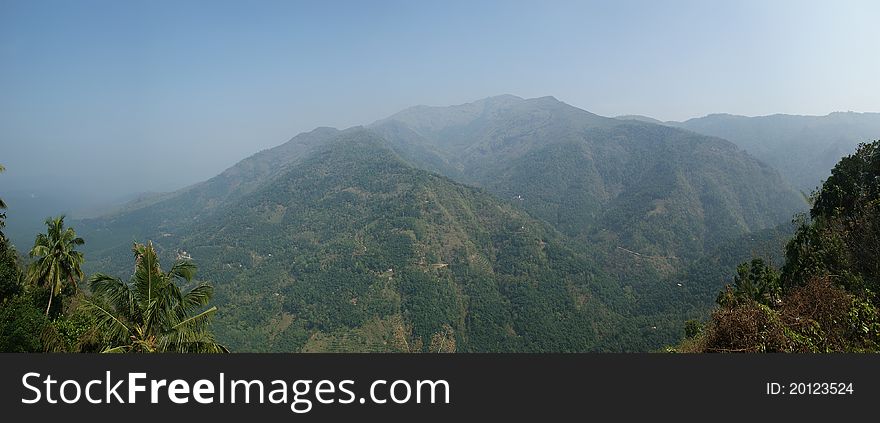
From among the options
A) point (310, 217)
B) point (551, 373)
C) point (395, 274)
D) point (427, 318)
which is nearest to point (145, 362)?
point (551, 373)

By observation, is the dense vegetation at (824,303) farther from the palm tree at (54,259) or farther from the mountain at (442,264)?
the mountain at (442,264)

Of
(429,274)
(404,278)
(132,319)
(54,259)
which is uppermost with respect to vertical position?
(54,259)

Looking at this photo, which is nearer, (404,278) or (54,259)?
(54,259)

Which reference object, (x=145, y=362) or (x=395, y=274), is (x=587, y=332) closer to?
(x=395, y=274)

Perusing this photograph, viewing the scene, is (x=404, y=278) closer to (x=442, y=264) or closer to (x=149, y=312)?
(x=442, y=264)

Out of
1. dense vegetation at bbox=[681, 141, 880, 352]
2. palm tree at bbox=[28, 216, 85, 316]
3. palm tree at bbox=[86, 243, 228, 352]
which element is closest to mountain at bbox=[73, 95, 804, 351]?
dense vegetation at bbox=[681, 141, 880, 352]

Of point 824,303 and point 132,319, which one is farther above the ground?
point 132,319

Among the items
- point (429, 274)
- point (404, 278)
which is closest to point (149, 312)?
point (404, 278)

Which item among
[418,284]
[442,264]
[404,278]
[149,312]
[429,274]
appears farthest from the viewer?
[442,264]
